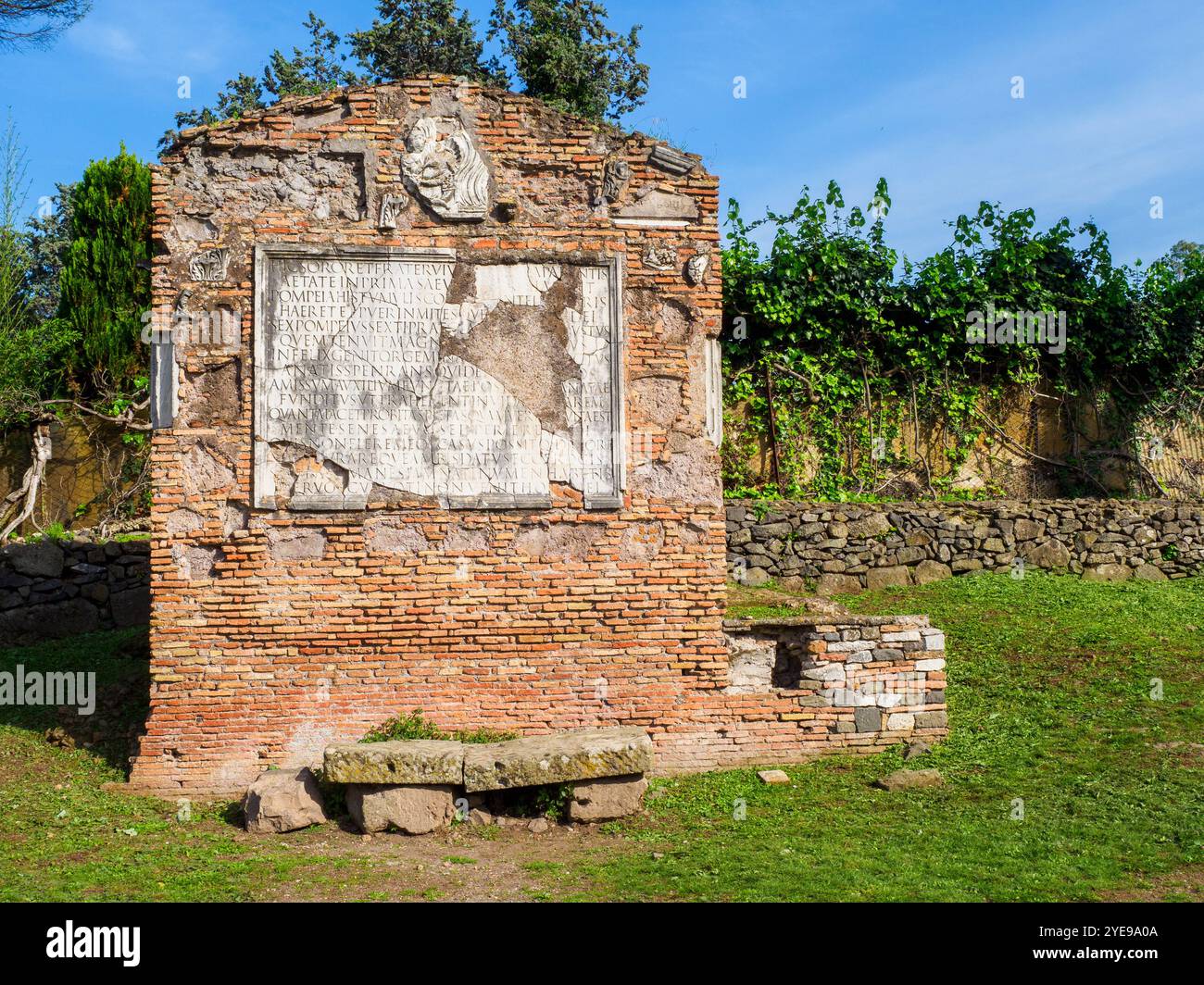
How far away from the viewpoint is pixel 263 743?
823cm

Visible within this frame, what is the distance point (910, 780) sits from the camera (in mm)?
8078

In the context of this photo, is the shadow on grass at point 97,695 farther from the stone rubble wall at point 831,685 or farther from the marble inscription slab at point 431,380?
the stone rubble wall at point 831,685

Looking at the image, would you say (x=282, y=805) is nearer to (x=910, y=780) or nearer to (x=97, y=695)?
(x=97, y=695)

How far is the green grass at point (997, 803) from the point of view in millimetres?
6293

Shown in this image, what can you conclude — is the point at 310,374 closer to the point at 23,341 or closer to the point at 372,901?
the point at 372,901

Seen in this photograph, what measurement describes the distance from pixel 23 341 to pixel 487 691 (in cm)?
1039

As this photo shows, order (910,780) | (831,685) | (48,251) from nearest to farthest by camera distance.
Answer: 1. (910,780)
2. (831,685)
3. (48,251)

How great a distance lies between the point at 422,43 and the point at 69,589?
1229cm

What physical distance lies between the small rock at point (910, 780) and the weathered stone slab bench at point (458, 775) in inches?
74.2

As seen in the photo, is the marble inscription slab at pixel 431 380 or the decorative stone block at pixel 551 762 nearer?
the decorative stone block at pixel 551 762

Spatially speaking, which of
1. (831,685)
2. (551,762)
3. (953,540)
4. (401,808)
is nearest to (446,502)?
(551,762)

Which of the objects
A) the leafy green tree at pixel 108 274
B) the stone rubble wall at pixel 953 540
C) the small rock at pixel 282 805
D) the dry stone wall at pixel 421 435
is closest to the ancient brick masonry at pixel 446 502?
the dry stone wall at pixel 421 435

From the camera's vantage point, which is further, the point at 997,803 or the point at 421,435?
the point at 421,435

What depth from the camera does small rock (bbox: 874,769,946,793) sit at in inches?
316
